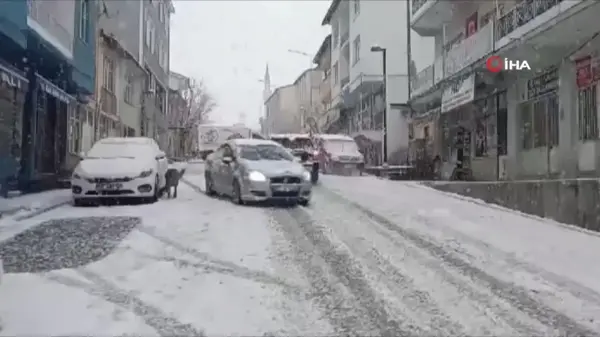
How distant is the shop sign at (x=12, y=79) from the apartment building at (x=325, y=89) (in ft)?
129

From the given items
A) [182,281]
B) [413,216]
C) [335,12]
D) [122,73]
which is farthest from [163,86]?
[182,281]

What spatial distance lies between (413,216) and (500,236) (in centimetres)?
236

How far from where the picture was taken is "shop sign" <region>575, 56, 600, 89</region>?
1531cm

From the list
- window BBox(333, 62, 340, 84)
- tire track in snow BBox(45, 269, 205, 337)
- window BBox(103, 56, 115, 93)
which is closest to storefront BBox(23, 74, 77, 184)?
window BBox(103, 56, 115, 93)

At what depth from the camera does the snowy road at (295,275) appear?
5.23 m

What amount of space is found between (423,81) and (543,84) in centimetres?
985

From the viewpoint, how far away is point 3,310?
215 inches

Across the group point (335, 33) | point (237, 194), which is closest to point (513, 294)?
point (237, 194)

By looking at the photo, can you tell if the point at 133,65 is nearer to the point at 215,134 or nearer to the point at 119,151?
the point at 215,134

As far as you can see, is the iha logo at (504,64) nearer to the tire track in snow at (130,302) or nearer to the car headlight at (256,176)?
the car headlight at (256,176)

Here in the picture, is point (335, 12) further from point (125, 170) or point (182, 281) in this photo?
point (182, 281)

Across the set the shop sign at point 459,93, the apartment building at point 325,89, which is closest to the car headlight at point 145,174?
the shop sign at point 459,93

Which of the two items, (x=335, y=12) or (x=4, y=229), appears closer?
(x=4, y=229)

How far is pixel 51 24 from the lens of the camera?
619 inches
